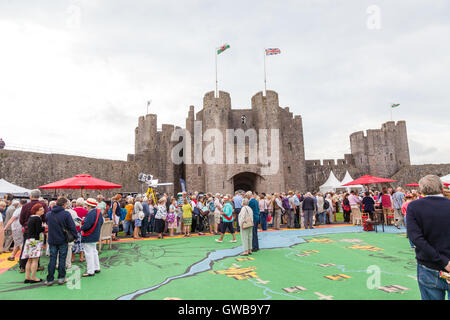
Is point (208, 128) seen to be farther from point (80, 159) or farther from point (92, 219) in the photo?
point (92, 219)

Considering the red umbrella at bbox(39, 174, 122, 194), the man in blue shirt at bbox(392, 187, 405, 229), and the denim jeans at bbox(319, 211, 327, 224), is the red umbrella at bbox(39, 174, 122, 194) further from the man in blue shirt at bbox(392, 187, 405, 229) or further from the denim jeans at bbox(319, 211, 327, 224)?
the man in blue shirt at bbox(392, 187, 405, 229)

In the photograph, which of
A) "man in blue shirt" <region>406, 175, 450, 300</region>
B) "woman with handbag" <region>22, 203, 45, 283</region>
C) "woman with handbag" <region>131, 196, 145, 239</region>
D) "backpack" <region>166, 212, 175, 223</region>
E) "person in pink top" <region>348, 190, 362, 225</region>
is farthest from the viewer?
"person in pink top" <region>348, 190, 362, 225</region>

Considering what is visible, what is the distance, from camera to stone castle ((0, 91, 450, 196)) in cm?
2523

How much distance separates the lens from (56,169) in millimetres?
25688

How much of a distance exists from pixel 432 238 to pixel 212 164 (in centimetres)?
2485

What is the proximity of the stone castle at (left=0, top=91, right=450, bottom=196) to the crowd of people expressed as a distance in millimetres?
12164

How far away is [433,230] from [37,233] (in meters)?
7.01

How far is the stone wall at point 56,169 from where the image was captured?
75.8ft

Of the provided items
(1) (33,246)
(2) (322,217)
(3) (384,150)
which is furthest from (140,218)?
(3) (384,150)

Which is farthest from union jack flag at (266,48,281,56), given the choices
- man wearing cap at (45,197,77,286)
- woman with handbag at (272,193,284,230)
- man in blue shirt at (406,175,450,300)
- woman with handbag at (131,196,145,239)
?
man in blue shirt at (406,175,450,300)

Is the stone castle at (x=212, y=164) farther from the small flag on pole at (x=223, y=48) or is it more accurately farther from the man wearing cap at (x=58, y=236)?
the man wearing cap at (x=58, y=236)

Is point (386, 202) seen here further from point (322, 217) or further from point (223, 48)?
point (223, 48)

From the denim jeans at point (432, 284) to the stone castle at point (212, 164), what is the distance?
962 inches
